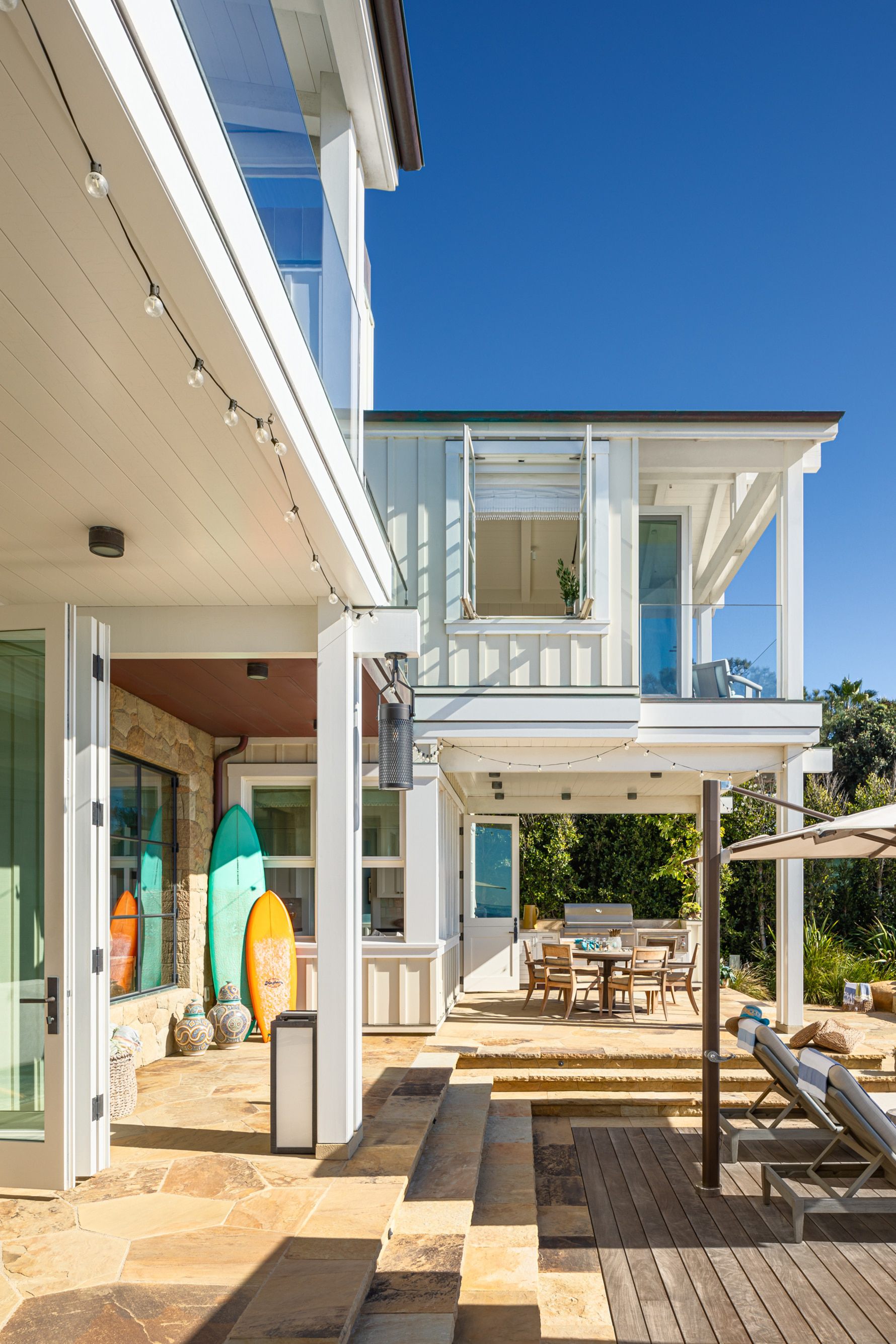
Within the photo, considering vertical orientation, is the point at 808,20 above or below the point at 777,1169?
above

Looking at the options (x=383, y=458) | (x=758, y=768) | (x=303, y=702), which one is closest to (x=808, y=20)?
(x=383, y=458)

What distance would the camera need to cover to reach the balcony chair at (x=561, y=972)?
11.3 m

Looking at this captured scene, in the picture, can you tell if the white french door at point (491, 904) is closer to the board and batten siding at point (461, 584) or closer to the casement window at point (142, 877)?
the board and batten siding at point (461, 584)

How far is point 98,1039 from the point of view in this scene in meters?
5.19

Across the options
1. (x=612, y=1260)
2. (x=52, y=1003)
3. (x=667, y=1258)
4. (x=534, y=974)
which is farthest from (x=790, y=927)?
(x=52, y=1003)

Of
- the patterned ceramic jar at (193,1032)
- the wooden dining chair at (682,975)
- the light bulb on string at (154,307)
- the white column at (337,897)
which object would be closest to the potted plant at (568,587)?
the wooden dining chair at (682,975)

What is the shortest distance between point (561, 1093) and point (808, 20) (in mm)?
13400

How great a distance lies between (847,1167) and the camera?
6.35 meters

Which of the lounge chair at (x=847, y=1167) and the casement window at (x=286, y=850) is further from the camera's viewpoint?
the casement window at (x=286, y=850)

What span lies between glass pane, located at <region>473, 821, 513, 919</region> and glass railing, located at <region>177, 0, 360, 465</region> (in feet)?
34.2

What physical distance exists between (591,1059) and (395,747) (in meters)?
4.35

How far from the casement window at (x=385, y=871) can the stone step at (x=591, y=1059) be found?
5.22 ft

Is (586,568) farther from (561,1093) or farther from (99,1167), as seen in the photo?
(99,1167)

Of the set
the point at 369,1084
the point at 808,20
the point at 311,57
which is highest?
the point at 808,20
